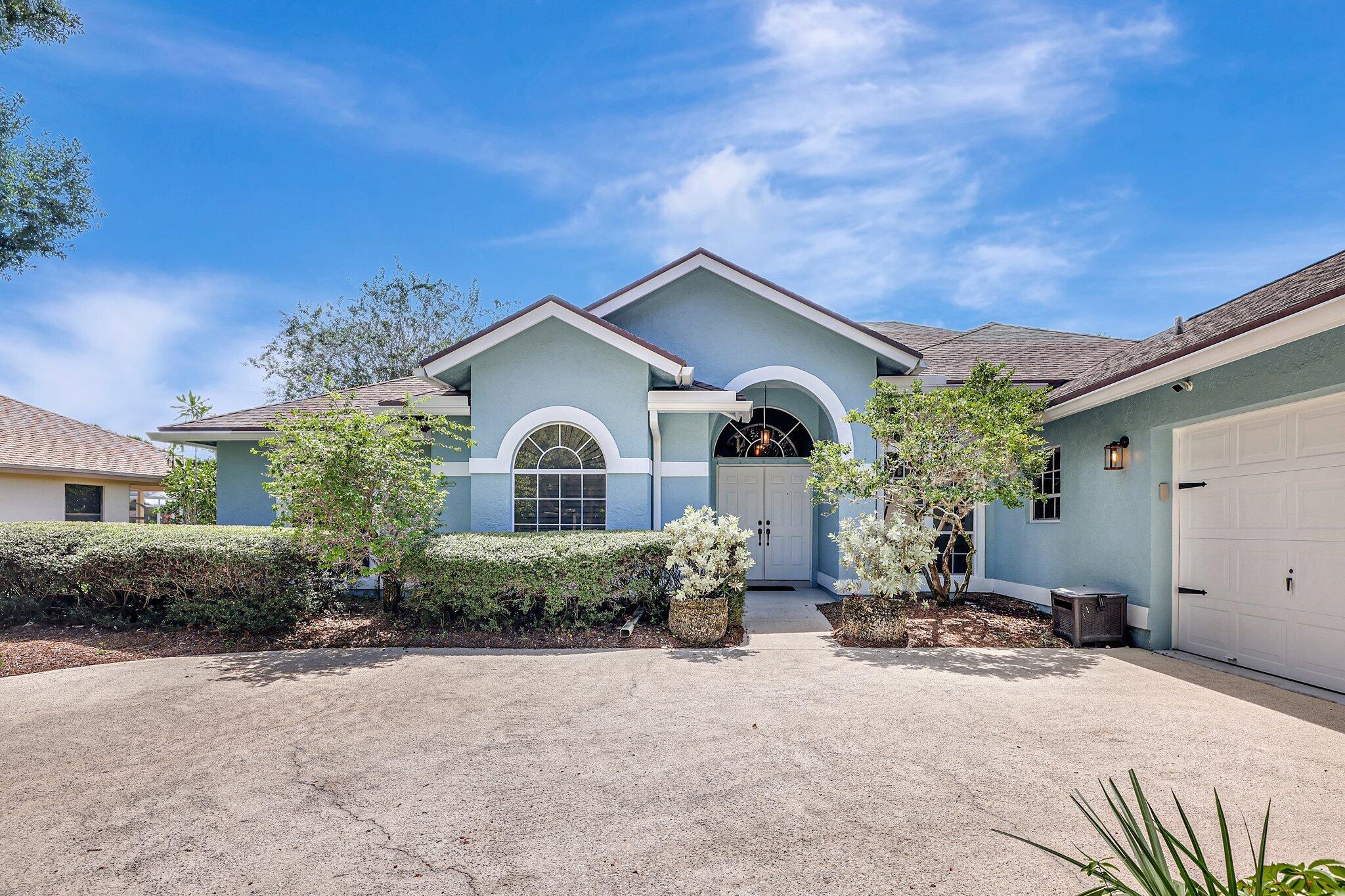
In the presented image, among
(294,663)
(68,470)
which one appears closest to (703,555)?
(294,663)

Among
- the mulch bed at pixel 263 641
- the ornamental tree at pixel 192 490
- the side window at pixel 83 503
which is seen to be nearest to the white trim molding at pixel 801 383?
the mulch bed at pixel 263 641

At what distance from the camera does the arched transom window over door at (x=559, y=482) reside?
1063 cm

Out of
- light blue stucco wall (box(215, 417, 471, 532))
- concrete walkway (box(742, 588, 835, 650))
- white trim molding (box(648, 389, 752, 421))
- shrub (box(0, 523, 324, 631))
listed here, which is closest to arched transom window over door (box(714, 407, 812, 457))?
concrete walkway (box(742, 588, 835, 650))

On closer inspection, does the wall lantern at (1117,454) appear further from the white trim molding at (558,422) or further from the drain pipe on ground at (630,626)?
the drain pipe on ground at (630,626)

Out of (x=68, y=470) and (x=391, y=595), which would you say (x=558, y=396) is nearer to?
(x=391, y=595)

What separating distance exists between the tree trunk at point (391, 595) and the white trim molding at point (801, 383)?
20.9ft

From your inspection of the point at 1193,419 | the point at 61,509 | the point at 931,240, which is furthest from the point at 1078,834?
the point at 61,509

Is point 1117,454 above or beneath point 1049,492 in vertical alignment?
above

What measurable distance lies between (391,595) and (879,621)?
6777 millimetres

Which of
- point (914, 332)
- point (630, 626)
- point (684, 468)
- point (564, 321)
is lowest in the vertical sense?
point (630, 626)

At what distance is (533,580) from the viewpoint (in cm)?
857

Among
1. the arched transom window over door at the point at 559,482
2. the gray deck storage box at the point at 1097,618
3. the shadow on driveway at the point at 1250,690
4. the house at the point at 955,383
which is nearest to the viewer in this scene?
the shadow on driveway at the point at 1250,690

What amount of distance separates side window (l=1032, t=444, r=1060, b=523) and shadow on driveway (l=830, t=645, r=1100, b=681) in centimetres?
312

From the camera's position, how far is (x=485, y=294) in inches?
1277
